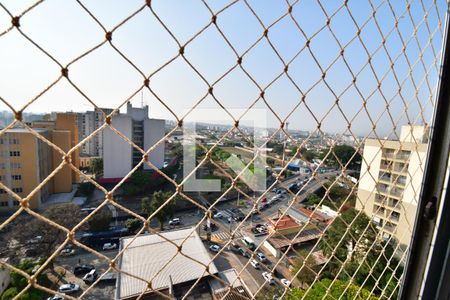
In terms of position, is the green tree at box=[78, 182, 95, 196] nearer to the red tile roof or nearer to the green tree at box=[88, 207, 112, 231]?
the green tree at box=[88, 207, 112, 231]

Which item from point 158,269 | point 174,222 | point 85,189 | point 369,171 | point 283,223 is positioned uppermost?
point 369,171

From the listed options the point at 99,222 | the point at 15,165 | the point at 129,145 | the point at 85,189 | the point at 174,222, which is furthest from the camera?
the point at 85,189

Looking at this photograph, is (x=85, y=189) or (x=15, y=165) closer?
(x=15, y=165)

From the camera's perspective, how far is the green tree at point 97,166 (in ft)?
28.0

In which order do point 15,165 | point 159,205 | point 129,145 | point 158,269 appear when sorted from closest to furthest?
point 158,269
point 15,165
point 159,205
point 129,145

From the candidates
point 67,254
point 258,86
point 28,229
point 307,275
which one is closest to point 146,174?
point 67,254

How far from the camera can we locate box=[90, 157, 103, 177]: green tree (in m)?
8.52

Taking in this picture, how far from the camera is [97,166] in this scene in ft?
28.1

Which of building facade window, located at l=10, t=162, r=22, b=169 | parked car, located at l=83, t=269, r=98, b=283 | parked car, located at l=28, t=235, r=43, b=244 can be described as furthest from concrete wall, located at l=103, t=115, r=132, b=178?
parked car, located at l=83, t=269, r=98, b=283

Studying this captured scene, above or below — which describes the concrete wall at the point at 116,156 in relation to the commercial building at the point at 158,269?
above

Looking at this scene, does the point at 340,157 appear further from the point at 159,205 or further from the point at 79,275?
the point at 79,275

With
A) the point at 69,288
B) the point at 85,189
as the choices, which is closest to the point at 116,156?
the point at 85,189

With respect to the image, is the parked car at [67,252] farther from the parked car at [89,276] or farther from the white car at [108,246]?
the parked car at [89,276]

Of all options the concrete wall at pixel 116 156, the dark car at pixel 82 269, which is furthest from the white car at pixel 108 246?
the concrete wall at pixel 116 156
